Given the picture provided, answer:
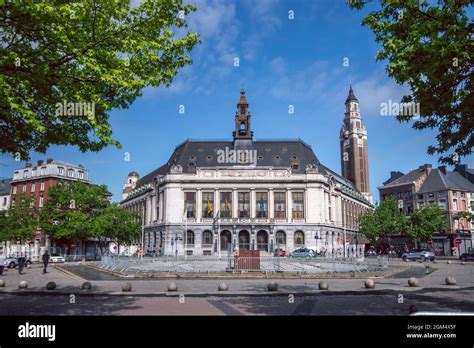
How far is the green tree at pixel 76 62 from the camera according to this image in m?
10.5

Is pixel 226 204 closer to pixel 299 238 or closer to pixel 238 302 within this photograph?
pixel 299 238

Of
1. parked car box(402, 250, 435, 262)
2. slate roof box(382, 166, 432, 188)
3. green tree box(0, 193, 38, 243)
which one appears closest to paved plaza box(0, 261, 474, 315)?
parked car box(402, 250, 435, 262)

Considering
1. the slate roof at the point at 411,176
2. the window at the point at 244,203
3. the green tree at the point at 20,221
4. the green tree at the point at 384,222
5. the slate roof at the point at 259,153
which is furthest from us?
the slate roof at the point at 411,176

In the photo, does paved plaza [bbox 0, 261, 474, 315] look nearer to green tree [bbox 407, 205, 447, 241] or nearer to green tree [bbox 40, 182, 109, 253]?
green tree [bbox 40, 182, 109, 253]

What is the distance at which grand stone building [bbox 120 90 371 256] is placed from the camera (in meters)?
78.6

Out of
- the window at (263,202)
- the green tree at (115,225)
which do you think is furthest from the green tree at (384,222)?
the green tree at (115,225)

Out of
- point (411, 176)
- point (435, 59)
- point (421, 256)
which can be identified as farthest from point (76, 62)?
point (411, 176)

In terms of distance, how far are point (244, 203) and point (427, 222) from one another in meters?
33.7

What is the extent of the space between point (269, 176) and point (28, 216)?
143 feet

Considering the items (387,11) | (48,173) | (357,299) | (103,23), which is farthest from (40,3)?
(48,173)

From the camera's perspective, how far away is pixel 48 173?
7412 centimetres

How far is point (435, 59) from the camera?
409 inches

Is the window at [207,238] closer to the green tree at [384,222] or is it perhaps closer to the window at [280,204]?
the window at [280,204]

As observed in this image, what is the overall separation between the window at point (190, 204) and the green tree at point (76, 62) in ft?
222
